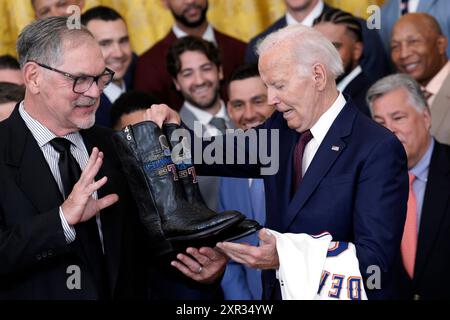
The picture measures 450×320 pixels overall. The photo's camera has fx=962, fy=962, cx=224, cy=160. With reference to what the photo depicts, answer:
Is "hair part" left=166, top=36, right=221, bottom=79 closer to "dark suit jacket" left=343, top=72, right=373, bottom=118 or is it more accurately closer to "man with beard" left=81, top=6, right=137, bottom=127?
"man with beard" left=81, top=6, right=137, bottom=127

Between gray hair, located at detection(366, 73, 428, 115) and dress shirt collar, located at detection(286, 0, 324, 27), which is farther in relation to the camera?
dress shirt collar, located at detection(286, 0, 324, 27)

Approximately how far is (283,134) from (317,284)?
2.20ft

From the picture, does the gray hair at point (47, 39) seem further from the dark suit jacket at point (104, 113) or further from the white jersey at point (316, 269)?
the dark suit jacket at point (104, 113)

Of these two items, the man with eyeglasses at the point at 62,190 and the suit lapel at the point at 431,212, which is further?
the suit lapel at the point at 431,212

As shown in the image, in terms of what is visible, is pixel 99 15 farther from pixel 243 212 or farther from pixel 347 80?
pixel 243 212

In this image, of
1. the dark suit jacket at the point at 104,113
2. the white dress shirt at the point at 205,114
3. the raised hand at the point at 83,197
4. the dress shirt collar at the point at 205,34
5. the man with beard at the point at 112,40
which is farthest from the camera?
the dress shirt collar at the point at 205,34

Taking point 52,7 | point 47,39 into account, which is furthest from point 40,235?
point 52,7

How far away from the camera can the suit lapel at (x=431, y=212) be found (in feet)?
13.9

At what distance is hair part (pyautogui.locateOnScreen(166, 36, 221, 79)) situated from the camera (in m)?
5.31

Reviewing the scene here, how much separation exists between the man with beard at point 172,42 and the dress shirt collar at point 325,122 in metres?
2.24

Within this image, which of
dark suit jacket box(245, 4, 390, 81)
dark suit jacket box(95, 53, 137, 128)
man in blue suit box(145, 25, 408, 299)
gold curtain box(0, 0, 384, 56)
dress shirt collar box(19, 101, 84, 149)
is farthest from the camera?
gold curtain box(0, 0, 384, 56)

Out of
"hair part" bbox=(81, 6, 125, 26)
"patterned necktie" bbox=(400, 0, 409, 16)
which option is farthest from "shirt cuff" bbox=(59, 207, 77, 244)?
"patterned necktie" bbox=(400, 0, 409, 16)

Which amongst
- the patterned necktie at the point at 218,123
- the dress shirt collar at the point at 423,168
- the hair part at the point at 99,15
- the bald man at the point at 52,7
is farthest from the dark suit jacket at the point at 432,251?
the bald man at the point at 52,7

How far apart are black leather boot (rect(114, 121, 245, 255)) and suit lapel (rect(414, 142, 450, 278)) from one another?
4.38ft
